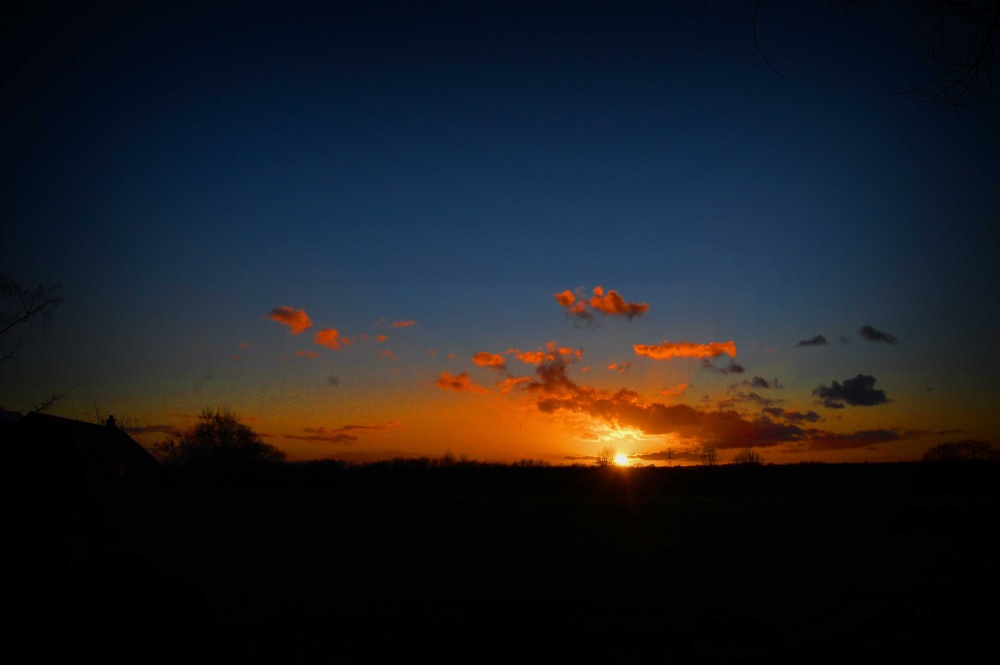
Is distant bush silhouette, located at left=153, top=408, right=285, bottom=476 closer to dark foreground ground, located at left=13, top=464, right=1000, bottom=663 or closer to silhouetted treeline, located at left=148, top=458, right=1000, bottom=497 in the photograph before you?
silhouetted treeline, located at left=148, top=458, right=1000, bottom=497

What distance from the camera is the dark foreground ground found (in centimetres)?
502

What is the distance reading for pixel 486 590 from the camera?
740 cm

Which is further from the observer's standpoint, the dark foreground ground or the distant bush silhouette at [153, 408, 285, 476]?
the distant bush silhouette at [153, 408, 285, 476]

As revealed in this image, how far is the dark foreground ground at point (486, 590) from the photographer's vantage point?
5.02 metres

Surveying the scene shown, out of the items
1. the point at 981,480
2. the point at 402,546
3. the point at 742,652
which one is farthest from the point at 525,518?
the point at 981,480

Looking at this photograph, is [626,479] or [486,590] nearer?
[486,590]

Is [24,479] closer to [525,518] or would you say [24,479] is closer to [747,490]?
[525,518]

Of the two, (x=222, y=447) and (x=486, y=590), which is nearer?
(x=486, y=590)

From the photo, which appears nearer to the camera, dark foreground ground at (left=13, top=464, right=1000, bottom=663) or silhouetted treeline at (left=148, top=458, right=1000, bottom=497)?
dark foreground ground at (left=13, top=464, right=1000, bottom=663)

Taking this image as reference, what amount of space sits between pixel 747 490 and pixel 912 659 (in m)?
35.9

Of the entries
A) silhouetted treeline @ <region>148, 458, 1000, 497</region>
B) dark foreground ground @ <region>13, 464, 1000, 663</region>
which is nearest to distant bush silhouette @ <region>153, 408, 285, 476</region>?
silhouetted treeline @ <region>148, 458, 1000, 497</region>

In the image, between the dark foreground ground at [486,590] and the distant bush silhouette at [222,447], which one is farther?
the distant bush silhouette at [222,447]

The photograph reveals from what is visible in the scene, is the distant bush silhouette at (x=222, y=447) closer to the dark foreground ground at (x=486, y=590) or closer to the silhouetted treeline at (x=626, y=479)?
the silhouetted treeline at (x=626, y=479)

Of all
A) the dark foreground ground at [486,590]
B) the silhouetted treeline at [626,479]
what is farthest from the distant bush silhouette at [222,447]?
the dark foreground ground at [486,590]
